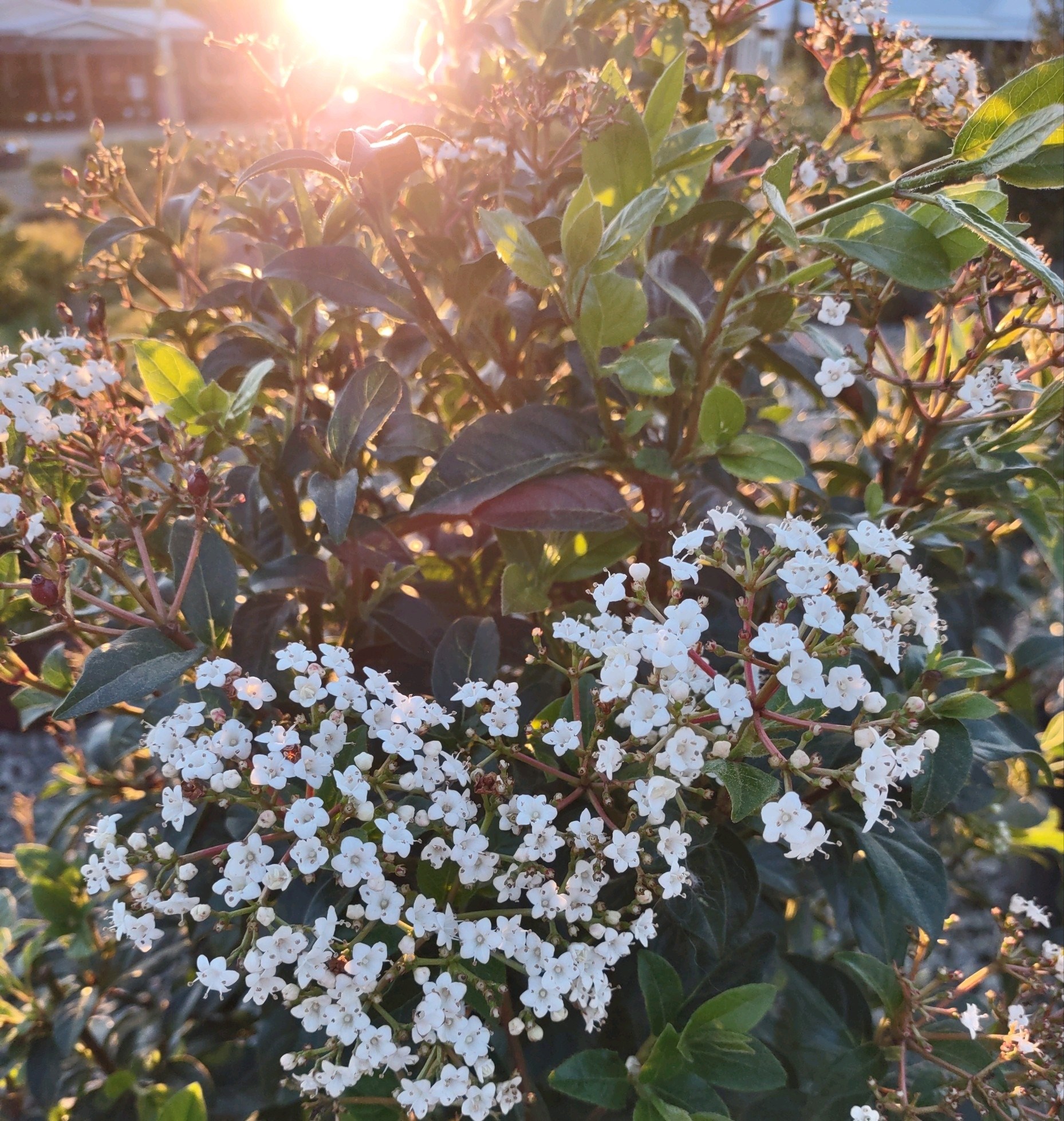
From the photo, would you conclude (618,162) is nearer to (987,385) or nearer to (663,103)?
(663,103)

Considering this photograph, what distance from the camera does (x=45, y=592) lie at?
1.96 ft

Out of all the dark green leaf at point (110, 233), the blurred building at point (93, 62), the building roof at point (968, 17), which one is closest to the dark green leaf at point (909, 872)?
the dark green leaf at point (110, 233)

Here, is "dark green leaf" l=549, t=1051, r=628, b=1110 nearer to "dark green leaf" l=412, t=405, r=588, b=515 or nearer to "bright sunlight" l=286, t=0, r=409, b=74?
"dark green leaf" l=412, t=405, r=588, b=515

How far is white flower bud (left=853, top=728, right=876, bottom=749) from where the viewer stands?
0.52 m

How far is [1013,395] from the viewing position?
0.88 metres

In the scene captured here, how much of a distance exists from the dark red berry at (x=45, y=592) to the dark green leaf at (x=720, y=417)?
49cm

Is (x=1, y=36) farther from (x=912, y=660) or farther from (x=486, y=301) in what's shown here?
(x=912, y=660)

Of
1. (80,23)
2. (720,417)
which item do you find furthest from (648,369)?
(80,23)

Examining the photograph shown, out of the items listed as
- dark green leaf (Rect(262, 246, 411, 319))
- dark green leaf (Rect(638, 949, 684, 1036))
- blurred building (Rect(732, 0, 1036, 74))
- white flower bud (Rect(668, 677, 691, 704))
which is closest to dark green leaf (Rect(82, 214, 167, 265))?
dark green leaf (Rect(262, 246, 411, 319))

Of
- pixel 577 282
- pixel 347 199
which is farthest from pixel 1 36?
pixel 577 282

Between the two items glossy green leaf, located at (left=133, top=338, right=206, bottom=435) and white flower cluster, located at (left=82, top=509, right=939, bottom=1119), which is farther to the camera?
glossy green leaf, located at (left=133, top=338, right=206, bottom=435)

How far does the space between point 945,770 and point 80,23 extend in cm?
550

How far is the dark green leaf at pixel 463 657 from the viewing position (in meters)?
0.71

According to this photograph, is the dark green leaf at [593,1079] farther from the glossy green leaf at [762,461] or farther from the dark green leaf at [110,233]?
the dark green leaf at [110,233]
